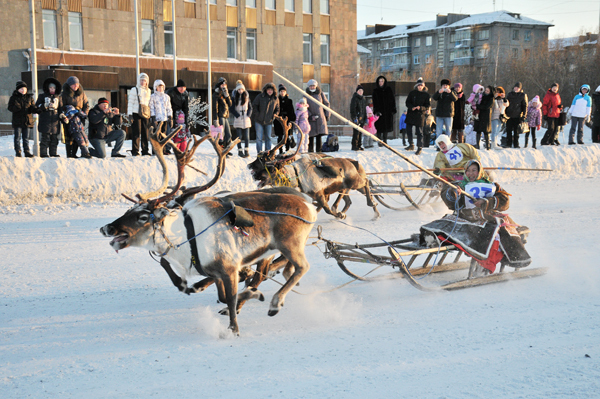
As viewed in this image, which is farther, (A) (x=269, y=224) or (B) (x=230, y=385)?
(A) (x=269, y=224)

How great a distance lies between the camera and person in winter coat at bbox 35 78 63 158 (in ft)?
37.9

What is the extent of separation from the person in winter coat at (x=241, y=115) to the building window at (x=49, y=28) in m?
18.6

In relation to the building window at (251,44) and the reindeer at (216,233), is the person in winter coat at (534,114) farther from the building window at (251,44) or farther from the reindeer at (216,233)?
the building window at (251,44)

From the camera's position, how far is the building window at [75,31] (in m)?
29.3

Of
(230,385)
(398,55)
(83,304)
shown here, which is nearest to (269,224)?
(230,385)

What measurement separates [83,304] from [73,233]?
340cm

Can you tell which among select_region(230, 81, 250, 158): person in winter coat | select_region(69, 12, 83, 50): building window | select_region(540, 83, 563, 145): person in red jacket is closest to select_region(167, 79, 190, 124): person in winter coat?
select_region(230, 81, 250, 158): person in winter coat

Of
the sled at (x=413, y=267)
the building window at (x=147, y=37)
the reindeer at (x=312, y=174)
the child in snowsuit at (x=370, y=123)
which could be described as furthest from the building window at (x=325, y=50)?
the sled at (x=413, y=267)

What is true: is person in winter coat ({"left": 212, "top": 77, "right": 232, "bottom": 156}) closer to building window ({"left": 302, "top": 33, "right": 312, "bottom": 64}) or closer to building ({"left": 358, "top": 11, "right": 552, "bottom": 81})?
building window ({"left": 302, "top": 33, "right": 312, "bottom": 64})

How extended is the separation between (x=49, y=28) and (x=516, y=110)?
22611 millimetres

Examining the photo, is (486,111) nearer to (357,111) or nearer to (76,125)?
(357,111)

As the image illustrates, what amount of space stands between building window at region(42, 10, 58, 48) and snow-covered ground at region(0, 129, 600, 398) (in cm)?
2337

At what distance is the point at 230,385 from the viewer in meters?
3.81

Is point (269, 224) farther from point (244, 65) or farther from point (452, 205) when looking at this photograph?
point (244, 65)
